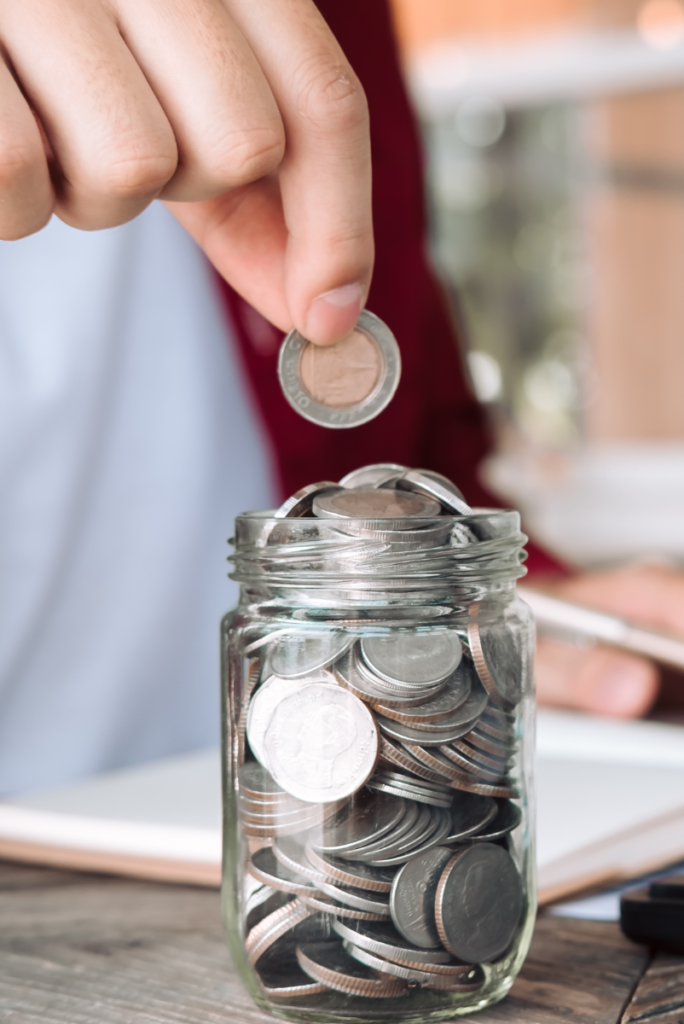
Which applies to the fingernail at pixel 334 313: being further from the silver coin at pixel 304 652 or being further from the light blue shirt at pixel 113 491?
the light blue shirt at pixel 113 491

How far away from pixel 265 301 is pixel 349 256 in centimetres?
8

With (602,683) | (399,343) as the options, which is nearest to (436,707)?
(602,683)

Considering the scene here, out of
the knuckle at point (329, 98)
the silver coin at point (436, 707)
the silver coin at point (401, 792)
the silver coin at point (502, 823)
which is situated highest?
the knuckle at point (329, 98)

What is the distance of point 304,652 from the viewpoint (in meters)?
0.46

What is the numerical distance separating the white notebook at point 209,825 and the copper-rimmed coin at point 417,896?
154 mm

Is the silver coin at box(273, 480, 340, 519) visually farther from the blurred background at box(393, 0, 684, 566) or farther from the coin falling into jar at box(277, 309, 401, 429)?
the blurred background at box(393, 0, 684, 566)

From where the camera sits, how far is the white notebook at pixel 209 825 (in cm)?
60

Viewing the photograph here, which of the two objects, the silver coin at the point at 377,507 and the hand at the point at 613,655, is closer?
the silver coin at the point at 377,507

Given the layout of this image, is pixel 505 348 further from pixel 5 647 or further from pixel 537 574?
pixel 5 647

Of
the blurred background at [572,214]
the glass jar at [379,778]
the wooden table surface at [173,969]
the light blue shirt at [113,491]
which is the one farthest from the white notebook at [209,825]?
the blurred background at [572,214]

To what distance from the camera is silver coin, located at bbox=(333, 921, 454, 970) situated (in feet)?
1.42

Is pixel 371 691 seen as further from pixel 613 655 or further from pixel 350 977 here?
pixel 613 655

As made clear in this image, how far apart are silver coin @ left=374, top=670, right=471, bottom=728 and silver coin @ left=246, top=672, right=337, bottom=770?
0.10ft

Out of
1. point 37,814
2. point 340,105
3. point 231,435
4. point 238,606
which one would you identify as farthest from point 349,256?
point 231,435
